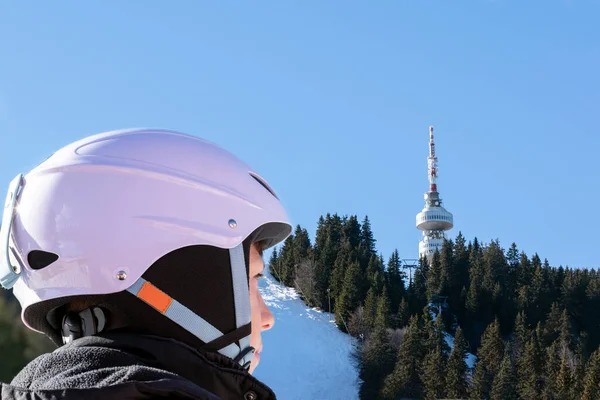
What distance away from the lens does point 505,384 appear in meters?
Result: 61.2

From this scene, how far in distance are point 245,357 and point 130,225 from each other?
1.48ft

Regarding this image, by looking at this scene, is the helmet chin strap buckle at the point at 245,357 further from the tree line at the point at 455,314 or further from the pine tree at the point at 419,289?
the pine tree at the point at 419,289

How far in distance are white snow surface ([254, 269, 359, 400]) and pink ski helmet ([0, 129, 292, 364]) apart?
56240 mm

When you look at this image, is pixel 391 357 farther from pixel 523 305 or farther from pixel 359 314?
pixel 523 305

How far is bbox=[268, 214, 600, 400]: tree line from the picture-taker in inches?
2474

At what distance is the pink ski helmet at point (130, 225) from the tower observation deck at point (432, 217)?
110023mm

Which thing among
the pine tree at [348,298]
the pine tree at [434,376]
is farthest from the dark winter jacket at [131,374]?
the pine tree at [348,298]

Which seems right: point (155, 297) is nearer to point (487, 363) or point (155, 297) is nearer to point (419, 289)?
point (487, 363)

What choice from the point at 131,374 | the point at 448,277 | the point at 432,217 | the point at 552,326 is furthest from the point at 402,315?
the point at 131,374

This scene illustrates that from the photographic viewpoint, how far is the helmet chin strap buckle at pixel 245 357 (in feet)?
8.07

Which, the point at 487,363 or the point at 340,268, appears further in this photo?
the point at 340,268

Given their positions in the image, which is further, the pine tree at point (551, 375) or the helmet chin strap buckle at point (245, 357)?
the pine tree at point (551, 375)

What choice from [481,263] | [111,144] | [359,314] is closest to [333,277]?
[359,314]

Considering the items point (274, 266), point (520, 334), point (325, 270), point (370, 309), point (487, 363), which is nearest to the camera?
point (487, 363)
